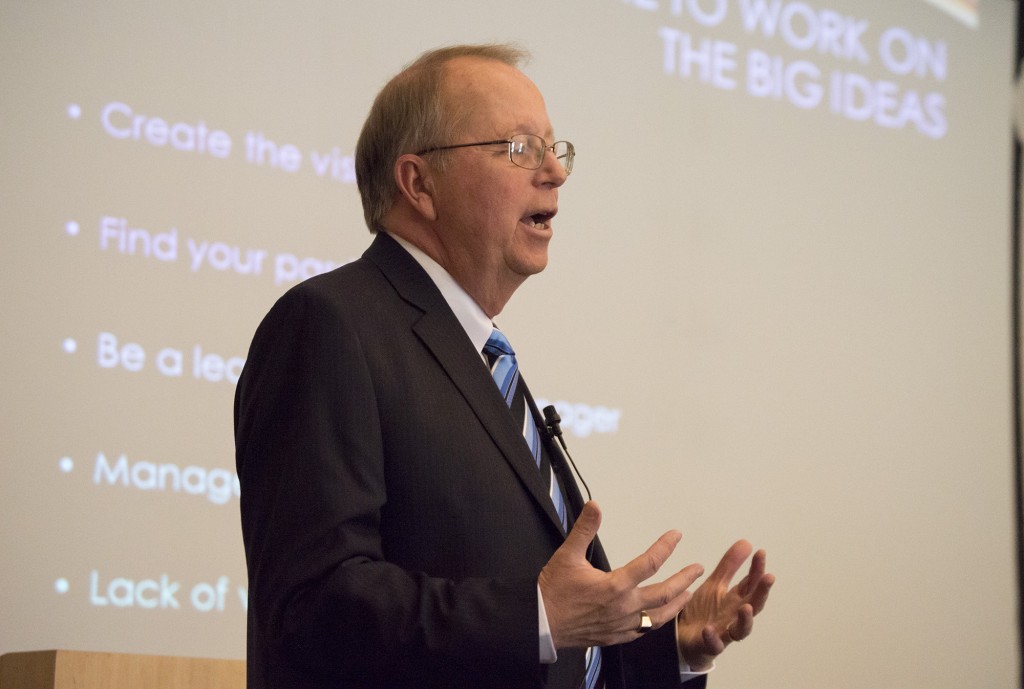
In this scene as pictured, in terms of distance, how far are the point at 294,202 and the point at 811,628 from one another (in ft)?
8.05

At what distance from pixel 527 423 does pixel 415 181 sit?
0.48 m

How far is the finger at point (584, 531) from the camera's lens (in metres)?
1.50

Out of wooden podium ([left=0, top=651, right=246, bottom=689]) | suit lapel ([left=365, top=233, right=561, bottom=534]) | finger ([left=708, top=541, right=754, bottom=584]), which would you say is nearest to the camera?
suit lapel ([left=365, top=233, right=561, bottom=534])

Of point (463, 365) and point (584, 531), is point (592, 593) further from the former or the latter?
point (463, 365)

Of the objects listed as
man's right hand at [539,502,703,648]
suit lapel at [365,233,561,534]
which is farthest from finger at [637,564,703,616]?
suit lapel at [365,233,561,534]

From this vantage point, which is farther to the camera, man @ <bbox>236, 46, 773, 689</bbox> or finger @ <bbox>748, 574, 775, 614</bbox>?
finger @ <bbox>748, 574, 775, 614</bbox>

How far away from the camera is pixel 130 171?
351 centimetres

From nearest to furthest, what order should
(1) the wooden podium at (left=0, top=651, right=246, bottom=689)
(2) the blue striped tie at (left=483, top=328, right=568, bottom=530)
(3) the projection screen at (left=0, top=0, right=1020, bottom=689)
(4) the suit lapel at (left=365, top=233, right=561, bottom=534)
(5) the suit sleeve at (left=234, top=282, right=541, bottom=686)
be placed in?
(5) the suit sleeve at (left=234, top=282, right=541, bottom=686), (4) the suit lapel at (left=365, top=233, right=561, bottom=534), (2) the blue striped tie at (left=483, top=328, right=568, bottom=530), (1) the wooden podium at (left=0, top=651, right=246, bottom=689), (3) the projection screen at (left=0, top=0, right=1020, bottom=689)

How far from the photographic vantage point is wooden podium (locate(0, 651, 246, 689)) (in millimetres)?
2502

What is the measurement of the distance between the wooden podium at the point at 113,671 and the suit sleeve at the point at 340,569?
1.04 m

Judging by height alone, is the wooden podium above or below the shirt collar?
below

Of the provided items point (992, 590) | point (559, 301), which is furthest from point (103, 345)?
point (992, 590)

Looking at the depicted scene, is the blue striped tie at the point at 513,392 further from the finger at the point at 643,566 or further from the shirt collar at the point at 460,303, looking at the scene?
the finger at the point at 643,566

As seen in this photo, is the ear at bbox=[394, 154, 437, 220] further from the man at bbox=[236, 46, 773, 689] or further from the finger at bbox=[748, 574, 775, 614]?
the finger at bbox=[748, 574, 775, 614]
